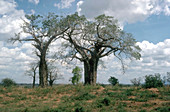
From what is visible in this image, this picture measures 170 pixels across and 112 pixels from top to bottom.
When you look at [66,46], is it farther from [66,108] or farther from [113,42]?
[66,108]

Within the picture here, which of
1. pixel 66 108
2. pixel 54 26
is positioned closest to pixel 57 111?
pixel 66 108

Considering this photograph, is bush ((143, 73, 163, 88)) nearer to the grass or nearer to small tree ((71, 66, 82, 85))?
the grass

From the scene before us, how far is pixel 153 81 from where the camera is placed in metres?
15.0

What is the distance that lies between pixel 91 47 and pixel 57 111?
1369 cm

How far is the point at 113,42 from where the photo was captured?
70.7 ft

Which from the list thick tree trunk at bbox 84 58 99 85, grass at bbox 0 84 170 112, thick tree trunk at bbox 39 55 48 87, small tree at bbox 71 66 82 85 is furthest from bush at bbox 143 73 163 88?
small tree at bbox 71 66 82 85

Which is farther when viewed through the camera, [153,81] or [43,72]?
[43,72]

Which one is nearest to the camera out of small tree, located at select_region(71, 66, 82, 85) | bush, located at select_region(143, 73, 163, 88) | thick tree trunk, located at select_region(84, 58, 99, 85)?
→ bush, located at select_region(143, 73, 163, 88)

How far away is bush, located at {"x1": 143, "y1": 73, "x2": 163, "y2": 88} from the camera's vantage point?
1483 cm

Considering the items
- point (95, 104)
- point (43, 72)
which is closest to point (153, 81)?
point (95, 104)

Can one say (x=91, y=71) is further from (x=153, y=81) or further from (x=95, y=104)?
(x=95, y=104)

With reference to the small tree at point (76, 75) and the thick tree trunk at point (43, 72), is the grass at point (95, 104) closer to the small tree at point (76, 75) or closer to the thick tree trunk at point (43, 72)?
the thick tree trunk at point (43, 72)

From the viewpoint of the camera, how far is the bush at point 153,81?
1483cm

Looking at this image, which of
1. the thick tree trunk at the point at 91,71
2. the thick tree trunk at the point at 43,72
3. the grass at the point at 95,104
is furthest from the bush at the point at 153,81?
the thick tree trunk at the point at 43,72
